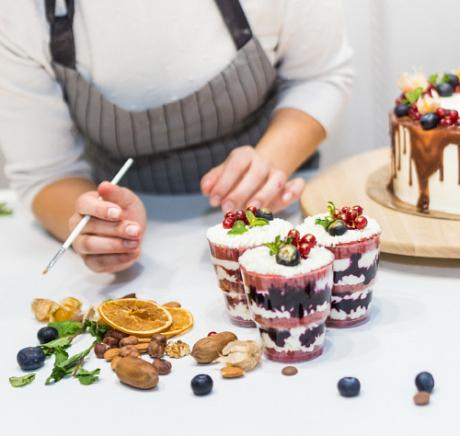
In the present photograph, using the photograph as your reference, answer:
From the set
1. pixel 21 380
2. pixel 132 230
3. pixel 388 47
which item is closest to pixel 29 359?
pixel 21 380

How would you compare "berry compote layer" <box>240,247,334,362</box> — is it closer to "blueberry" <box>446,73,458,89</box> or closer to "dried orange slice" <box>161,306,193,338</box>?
"dried orange slice" <box>161,306,193,338</box>

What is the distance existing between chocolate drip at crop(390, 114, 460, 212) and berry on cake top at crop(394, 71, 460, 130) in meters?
0.01

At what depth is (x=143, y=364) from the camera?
0.91 metres

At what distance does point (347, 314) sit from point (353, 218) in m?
0.12

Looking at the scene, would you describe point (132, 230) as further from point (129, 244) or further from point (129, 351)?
point (129, 351)

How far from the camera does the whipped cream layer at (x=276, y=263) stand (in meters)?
0.89

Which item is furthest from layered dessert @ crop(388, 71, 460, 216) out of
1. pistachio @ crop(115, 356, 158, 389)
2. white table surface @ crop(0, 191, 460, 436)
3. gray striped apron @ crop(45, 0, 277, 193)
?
pistachio @ crop(115, 356, 158, 389)

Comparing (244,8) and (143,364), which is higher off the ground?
(244,8)

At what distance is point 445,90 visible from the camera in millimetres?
1318

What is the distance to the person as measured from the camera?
1331 millimetres

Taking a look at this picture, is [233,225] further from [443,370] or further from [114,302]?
[443,370]

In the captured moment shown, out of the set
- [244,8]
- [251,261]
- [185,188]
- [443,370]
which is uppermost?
[244,8]

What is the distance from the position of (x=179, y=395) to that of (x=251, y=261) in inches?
6.3

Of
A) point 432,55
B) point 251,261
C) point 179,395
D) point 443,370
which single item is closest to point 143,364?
point 179,395
